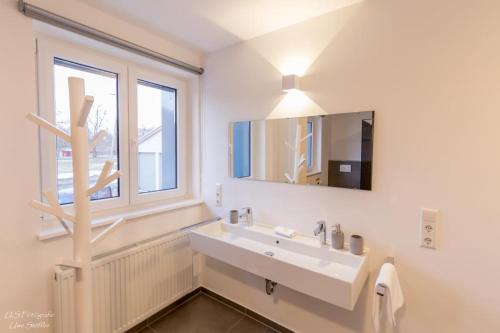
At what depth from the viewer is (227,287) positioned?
2232 millimetres

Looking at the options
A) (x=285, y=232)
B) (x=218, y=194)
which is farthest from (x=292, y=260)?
(x=218, y=194)

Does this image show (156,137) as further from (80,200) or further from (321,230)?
(321,230)

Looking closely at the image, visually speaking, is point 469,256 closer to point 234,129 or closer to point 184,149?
point 234,129

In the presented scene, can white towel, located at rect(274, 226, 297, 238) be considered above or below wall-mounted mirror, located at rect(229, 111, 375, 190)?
below

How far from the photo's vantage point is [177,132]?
95.3 inches

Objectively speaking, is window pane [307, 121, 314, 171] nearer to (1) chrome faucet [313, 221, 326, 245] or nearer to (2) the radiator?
(1) chrome faucet [313, 221, 326, 245]

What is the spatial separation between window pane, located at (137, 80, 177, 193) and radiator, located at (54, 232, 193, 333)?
561 mm

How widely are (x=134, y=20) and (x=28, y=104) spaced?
3.05 feet

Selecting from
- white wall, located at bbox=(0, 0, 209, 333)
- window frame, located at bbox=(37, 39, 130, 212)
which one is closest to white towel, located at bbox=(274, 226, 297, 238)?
window frame, located at bbox=(37, 39, 130, 212)

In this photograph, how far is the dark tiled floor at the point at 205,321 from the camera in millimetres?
1932

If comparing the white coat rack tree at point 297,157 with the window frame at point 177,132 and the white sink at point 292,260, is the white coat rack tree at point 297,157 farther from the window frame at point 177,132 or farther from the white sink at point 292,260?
the window frame at point 177,132

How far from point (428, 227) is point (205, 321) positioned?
1810 millimetres

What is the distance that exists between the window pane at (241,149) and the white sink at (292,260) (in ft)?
1.58

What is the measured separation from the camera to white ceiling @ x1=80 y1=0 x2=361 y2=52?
156 centimetres
